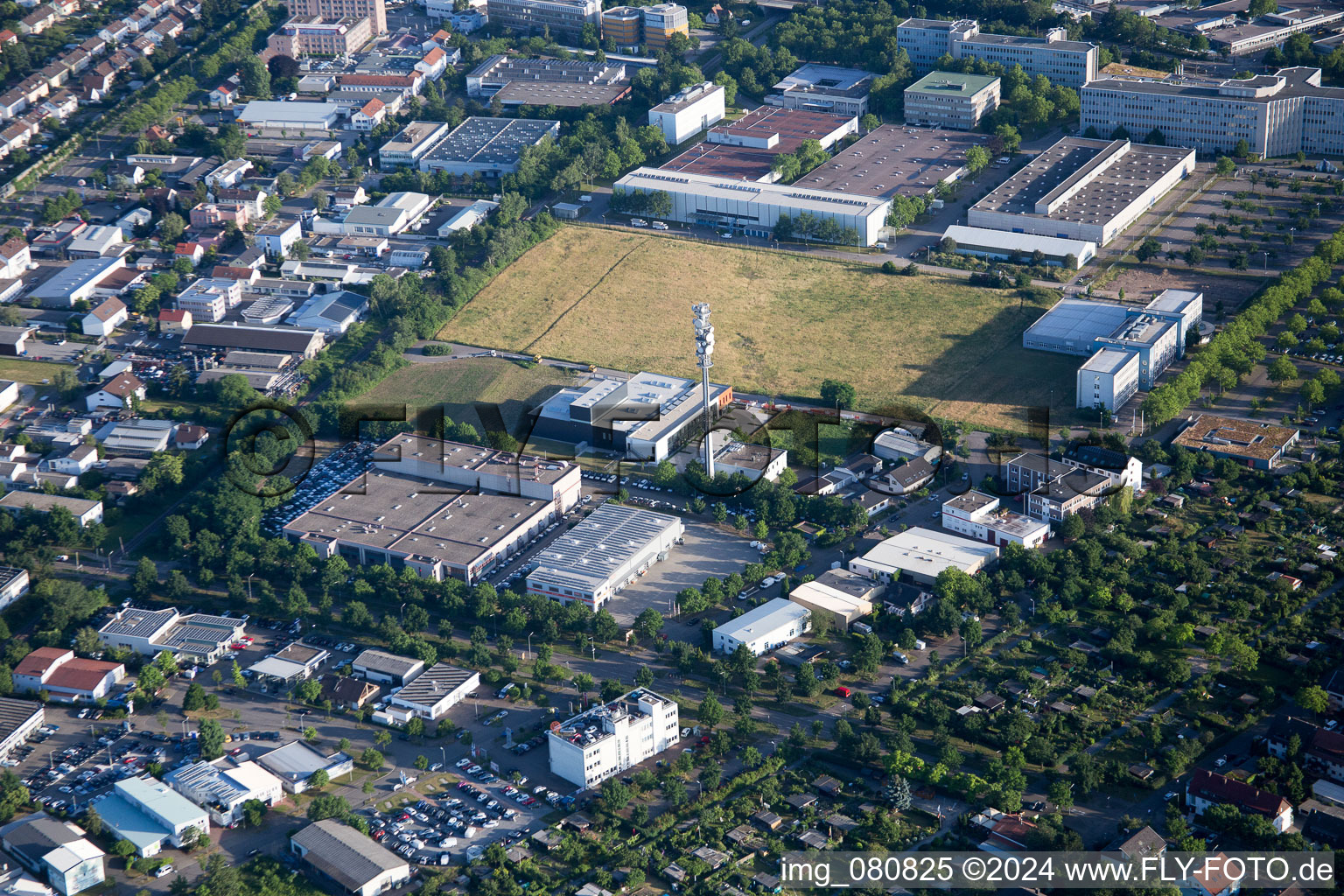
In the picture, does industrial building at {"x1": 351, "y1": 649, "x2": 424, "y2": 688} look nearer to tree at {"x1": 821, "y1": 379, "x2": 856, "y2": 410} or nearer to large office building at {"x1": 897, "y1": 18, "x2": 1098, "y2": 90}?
tree at {"x1": 821, "y1": 379, "x2": 856, "y2": 410}

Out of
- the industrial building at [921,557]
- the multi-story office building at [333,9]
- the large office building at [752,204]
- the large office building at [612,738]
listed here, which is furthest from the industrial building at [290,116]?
the large office building at [612,738]

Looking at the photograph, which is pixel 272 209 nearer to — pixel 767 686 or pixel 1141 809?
pixel 767 686

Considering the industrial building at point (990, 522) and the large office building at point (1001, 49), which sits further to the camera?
the large office building at point (1001, 49)

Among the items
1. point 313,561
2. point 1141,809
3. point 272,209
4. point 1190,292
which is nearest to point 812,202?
point 1190,292

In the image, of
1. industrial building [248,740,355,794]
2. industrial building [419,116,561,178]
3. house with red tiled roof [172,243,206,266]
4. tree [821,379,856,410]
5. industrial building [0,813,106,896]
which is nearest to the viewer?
industrial building [0,813,106,896]

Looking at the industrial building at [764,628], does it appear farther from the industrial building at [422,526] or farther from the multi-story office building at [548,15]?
the multi-story office building at [548,15]

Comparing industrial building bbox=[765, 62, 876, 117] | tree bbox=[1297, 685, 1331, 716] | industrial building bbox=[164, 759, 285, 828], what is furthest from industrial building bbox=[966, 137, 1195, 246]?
industrial building bbox=[164, 759, 285, 828]
